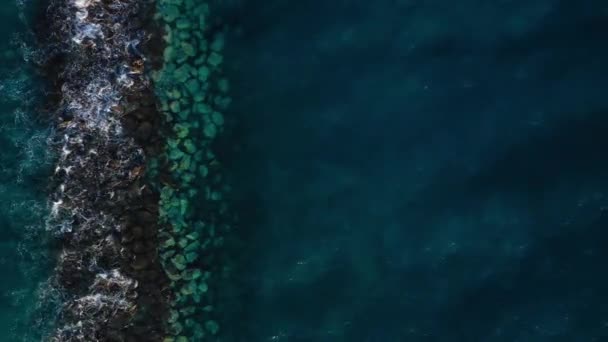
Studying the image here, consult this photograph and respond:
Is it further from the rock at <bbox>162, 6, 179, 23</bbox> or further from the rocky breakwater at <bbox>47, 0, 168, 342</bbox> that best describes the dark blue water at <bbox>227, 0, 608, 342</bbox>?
the rocky breakwater at <bbox>47, 0, 168, 342</bbox>

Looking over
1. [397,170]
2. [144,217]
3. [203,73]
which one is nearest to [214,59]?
[203,73]

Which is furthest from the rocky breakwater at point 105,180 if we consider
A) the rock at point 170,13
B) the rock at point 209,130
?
the rock at point 209,130

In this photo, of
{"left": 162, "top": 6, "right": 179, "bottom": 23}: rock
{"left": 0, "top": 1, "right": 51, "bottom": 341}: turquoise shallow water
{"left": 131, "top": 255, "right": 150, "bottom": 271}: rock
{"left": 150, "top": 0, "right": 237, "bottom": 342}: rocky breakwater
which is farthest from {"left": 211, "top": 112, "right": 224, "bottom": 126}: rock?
{"left": 0, "top": 1, "right": 51, "bottom": 341}: turquoise shallow water

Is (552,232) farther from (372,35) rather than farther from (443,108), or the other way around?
(372,35)

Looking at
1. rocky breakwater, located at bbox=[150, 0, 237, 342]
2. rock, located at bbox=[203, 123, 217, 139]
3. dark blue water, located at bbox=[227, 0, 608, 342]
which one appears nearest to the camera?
dark blue water, located at bbox=[227, 0, 608, 342]

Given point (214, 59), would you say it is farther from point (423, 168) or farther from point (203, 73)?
point (423, 168)

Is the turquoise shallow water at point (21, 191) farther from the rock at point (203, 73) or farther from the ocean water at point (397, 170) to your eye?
the rock at point (203, 73)
